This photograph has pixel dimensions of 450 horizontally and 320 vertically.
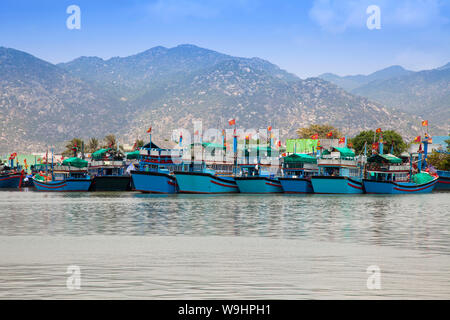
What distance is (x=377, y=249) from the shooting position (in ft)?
82.4

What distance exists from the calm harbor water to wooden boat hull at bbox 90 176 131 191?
7387 centimetres

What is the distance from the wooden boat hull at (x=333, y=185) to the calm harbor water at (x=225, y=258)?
2089 inches

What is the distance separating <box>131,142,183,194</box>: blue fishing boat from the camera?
309 ft

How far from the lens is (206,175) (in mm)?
93875

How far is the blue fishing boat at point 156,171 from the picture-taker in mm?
94312

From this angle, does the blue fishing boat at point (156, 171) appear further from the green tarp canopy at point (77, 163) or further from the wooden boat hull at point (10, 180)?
the wooden boat hull at point (10, 180)

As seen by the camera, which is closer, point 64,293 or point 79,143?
point 64,293

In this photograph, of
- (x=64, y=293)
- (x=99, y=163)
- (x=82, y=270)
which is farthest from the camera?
(x=99, y=163)

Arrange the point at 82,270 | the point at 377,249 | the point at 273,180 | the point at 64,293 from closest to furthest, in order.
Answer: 1. the point at 64,293
2. the point at 82,270
3. the point at 377,249
4. the point at 273,180

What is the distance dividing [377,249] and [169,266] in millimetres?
9826

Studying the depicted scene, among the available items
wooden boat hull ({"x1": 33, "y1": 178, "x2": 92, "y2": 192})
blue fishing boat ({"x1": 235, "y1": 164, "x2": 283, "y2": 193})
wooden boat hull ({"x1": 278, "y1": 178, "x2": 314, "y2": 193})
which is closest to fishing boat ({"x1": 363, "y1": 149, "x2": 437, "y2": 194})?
wooden boat hull ({"x1": 278, "y1": 178, "x2": 314, "y2": 193})

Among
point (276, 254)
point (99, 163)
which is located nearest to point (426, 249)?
point (276, 254)

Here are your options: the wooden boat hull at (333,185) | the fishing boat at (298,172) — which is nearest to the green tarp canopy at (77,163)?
the fishing boat at (298,172)
